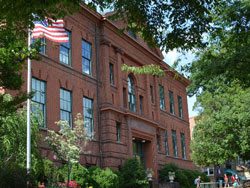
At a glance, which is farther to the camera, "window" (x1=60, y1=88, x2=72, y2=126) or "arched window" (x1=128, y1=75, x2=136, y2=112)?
"arched window" (x1=128, y1=75, x2=136, y2=112)

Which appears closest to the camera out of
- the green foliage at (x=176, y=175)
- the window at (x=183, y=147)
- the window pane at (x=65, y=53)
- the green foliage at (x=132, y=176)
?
the window pane at (x=65, y=53)

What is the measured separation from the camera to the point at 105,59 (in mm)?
32281

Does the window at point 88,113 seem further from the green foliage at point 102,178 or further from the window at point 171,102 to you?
the window at point 171,102

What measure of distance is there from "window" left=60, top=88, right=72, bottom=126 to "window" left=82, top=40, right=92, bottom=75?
2.89 metres

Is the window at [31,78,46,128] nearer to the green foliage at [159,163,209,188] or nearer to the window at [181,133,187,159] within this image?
the green foliage at [159,163,209,188]

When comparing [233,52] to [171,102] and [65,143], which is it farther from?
[171,102]

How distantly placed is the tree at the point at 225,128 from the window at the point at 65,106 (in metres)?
8.94

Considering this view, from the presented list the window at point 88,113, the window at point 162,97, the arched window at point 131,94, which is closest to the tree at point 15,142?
the window at point 88,113

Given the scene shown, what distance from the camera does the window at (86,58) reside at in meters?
31.1

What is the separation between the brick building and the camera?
88.9ft

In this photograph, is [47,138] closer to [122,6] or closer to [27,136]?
[27,136]

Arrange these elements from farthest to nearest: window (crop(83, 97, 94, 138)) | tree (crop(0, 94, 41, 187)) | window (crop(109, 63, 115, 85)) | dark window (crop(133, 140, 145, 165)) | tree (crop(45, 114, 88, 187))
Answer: dark window (crop(133, 140, 145, 165))
window (crop(109, 63, 115, 85))
window (crop(83, 97, 94, 138))
tree (crop(45, 114, 88, 187))
tree (crop(0, 94, 41, 187))

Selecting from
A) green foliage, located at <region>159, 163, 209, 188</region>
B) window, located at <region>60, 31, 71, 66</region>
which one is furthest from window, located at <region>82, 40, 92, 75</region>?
green foliage, located at <region>159, 163, 209, 188</region>

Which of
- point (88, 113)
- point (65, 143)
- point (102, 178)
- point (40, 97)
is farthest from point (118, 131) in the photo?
point (65, 143)
